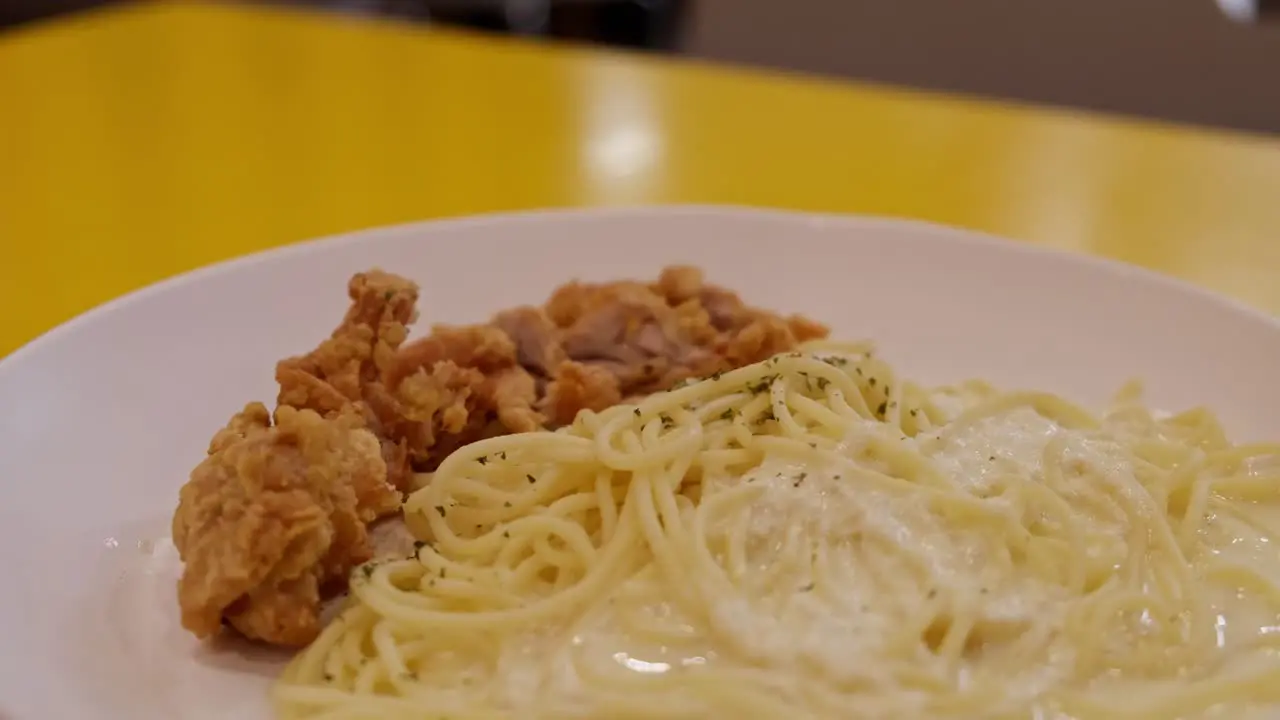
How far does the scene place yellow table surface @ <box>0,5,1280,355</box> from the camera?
4133mm

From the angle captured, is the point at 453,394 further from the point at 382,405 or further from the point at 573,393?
the point at 573,393

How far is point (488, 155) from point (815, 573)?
3365 millimetres

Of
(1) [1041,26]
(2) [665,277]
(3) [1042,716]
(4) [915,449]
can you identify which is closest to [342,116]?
(2) [665,277]

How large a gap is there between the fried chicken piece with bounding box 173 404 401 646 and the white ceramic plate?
11cm

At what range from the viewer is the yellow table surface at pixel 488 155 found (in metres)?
4.13

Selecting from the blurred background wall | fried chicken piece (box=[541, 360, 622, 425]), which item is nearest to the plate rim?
fried chicken piece (box=[541, 360, 622, 425])

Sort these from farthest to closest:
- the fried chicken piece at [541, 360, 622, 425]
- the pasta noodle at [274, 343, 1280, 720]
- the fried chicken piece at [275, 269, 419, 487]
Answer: the fried chicken piece at [541, 360, 622, 425], the fried chicken piece at [275, 269, 419, 487], the pasta noodle at [274, 343, 1280, 720]

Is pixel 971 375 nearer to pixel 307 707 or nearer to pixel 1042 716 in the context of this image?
pixel 1042 716

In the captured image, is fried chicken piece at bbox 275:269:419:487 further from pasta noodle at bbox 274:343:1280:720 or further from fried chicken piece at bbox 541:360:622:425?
fried chicken piece at bbox 541:360:622:425

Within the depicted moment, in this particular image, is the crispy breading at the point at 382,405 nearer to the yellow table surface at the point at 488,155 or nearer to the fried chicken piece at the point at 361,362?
the fried chicken piece at the point at 361,362

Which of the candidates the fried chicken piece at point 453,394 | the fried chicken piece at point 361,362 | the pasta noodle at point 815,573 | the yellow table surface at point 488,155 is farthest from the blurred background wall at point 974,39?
the fried chicken piece at point 361,362

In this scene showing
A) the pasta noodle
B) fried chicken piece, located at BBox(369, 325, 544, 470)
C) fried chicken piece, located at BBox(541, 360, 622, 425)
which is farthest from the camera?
fried chicken piece, located at BBox(541, 360, 622, 425)

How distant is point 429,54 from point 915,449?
481 cm

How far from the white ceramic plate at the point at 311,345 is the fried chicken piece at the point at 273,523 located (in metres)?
0.11
